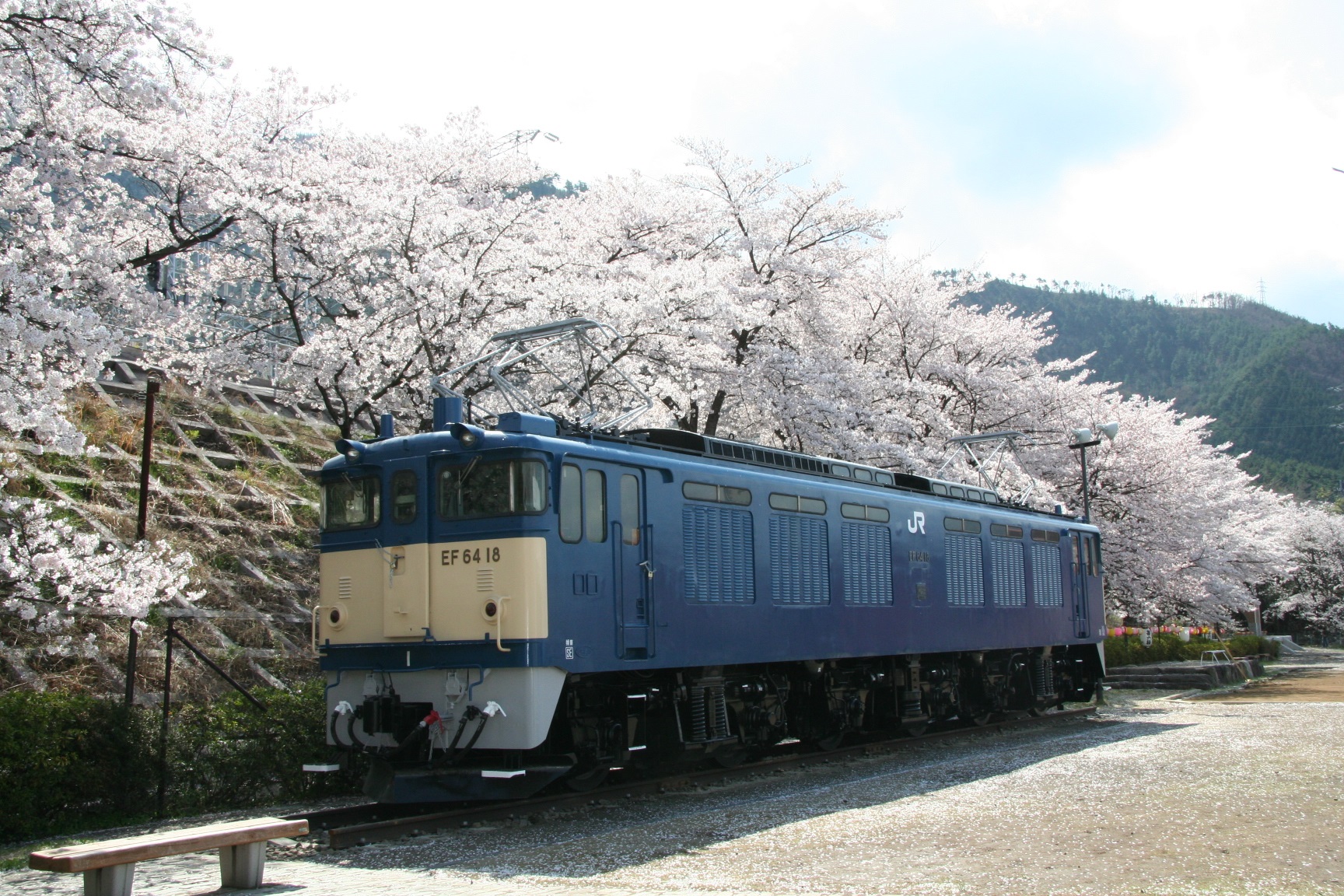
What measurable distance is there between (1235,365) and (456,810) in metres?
175

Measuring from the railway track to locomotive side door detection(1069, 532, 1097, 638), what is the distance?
28.2ft

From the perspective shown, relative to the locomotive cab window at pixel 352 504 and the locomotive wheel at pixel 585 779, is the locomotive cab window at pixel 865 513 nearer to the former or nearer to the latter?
the locomotive wheel at pixel 585 779

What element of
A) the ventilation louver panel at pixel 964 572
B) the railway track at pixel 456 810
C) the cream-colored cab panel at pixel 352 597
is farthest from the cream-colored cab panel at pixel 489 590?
the ventilation louver panel at pixel 964 572

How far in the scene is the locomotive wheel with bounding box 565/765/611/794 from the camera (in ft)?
36.0

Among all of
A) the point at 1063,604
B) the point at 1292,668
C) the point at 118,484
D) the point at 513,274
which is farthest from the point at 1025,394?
the point at 118,484

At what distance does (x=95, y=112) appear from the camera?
13.3m

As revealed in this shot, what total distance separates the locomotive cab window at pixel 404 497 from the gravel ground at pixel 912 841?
110 inches

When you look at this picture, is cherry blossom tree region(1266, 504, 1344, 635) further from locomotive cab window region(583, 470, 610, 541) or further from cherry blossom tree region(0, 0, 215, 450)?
cherry blossom tree region(0, 0, 215, 450)

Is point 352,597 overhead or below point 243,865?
overhead

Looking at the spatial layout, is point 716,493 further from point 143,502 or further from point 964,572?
point 964,572

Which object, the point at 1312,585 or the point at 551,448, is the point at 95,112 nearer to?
the point at 551,448

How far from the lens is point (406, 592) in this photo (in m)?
10.1

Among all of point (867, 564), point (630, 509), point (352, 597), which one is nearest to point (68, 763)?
point (352, 597)

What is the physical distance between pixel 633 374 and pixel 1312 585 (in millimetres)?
60430
